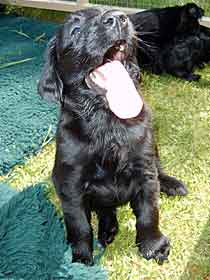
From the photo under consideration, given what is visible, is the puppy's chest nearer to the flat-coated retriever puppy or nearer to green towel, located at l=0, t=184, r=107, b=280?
green towel, located at l=0, t=184, r=107, b=280

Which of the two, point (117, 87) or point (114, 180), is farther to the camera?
point (114, 180)

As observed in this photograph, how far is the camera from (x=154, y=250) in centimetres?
212

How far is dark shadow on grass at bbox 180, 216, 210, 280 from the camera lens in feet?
6.75

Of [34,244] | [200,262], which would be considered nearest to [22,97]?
[34,244]

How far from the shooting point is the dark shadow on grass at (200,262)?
2059mm

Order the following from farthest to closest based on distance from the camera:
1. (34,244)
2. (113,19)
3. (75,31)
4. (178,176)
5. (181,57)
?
(181,57)
(178,176)
(34,244)
(75,31)
(113,19)

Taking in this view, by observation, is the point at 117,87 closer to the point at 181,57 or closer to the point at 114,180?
the point at 114,180

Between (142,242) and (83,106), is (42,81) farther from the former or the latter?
(142,242)

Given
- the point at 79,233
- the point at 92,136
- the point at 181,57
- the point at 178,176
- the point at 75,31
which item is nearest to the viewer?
the point at 75,31

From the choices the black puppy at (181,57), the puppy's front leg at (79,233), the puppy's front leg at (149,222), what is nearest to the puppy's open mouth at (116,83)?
the puppy's front leg at (149,222)

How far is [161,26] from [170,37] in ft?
0.37

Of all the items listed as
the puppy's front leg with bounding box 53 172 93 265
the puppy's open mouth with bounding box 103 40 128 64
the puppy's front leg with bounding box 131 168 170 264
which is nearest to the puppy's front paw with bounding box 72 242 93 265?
the puppy's front leg with bounding box 53 172 93 265

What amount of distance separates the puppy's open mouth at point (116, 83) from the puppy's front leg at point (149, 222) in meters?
0.29

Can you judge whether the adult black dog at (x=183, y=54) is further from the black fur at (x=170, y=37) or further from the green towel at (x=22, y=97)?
the green towel at (x=22, y=97)
